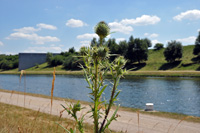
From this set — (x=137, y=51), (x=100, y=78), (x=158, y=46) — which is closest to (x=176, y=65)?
(x=137, y=51)

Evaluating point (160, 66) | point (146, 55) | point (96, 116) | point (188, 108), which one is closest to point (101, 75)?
point (96, 116)

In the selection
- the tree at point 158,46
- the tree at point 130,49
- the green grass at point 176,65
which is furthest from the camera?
the tree at point 158,46

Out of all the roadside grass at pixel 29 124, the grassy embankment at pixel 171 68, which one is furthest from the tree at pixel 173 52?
the roadside grass at pixel 29 124

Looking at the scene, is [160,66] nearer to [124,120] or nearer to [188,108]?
[188,108]

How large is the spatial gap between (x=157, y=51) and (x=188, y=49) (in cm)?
1394

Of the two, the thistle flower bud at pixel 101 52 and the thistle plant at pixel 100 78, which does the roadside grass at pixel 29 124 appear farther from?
the thistle flower bud at pixel 101 52

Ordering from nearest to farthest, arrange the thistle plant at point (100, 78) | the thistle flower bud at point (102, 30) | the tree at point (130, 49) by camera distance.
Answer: the thistle plant at point (100, 78) → the thistle flower bud at point (102, 30) → the tree at point (130, 49)

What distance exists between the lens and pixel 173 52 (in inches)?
2744

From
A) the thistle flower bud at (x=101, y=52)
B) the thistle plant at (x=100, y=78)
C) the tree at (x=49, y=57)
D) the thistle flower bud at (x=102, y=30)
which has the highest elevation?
the tree at (x=49, y=57)

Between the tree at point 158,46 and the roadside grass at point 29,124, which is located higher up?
the tree at point 158,46

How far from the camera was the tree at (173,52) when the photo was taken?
228 feet

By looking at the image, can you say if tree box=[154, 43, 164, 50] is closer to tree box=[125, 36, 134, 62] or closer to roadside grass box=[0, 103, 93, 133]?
tree box=[125, 36, 134, 62]

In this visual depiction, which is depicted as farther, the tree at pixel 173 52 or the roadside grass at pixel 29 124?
the tree at pixel 173 52

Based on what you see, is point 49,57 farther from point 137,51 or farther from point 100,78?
point 100,78
